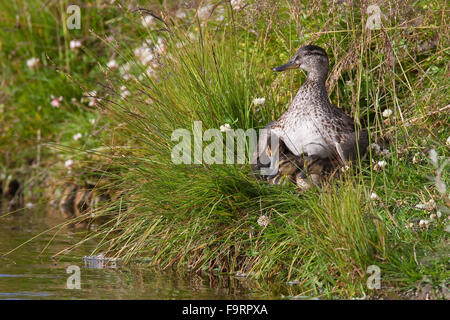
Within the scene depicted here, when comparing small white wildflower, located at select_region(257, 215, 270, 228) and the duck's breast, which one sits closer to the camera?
small white wildflower, located at select_region(257, 215, 270, 228)

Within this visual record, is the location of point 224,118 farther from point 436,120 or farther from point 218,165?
point 436,120

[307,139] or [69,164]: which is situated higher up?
[69,164]

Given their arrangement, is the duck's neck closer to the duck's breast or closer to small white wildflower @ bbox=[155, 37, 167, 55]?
the duck's breast

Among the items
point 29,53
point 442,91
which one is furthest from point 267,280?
point 29,53

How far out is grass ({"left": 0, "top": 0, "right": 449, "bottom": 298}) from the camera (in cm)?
428

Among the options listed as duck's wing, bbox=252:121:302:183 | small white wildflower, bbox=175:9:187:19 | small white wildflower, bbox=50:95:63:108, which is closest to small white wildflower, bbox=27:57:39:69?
small white wildflower, bbox=50:95:63:108

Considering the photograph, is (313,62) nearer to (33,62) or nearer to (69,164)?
(69,164)

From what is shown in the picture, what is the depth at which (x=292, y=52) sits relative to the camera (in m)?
6.29

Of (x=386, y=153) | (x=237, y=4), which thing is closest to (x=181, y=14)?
(x=237, y=4)

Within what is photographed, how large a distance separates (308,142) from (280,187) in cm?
41

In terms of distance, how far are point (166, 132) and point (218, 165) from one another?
0.53 m

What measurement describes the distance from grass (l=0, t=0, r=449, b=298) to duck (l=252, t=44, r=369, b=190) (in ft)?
Answer: 0.45

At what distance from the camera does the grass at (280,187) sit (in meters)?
4.28

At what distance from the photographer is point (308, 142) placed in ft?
17.3
